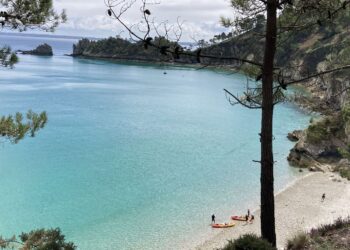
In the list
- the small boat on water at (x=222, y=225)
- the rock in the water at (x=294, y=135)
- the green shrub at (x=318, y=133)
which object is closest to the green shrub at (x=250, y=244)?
the small boat on water at (x=222, y=225)

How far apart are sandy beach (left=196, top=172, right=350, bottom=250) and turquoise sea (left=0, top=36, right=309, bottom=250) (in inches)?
60.1

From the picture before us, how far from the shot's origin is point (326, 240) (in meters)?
11.4

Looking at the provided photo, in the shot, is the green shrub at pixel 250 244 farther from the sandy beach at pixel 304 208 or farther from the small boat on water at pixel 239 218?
the small boat on water at pixel 239 218

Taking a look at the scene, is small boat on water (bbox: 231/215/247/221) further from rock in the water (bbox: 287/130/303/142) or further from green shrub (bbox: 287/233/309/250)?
rock in the water (bbox: 287/130/303/142)

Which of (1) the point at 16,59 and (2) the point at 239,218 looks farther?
(2) the point at 239,218

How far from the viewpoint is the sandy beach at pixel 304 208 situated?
27344mm

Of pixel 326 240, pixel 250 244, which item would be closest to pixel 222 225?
pixel 326 240

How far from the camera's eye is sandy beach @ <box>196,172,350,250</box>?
27344mm

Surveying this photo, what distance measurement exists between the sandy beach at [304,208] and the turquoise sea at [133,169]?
5.01ft

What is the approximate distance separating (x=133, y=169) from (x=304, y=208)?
681 inches

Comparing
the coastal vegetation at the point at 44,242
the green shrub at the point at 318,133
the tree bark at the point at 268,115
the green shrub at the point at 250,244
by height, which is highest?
the tree bark at the point at 268,115

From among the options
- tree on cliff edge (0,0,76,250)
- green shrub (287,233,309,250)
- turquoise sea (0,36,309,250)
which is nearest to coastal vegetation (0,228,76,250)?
tree on cliff edge (0,0,76,250)

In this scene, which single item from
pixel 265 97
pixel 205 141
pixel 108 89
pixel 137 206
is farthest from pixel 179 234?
pixel 108 89

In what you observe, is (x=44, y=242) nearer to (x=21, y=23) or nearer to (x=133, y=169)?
(x=21, y=23)
